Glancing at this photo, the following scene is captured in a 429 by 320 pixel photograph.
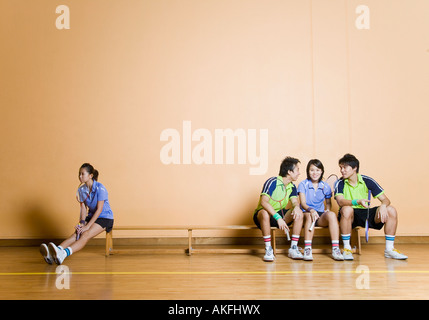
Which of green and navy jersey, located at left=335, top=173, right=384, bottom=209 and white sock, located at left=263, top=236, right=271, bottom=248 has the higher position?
green and navy jersey, located at left=335, top=173, right=384, bottom=209

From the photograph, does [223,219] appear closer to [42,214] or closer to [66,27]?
[42,214]

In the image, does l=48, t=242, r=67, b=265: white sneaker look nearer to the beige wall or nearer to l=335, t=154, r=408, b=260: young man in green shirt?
the beige wall

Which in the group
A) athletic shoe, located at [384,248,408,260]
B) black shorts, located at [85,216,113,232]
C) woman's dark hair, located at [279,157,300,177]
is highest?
woman's dark hair, located at [279,157,300,177]

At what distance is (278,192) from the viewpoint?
3.79 metres

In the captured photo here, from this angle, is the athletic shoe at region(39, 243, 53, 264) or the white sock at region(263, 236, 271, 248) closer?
the athletic shoe at region(39, 243, 53, 264)

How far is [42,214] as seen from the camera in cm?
473

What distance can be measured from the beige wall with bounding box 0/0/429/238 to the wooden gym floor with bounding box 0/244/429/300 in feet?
3.17

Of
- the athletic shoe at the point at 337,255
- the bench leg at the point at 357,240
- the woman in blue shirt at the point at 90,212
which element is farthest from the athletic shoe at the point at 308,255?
the woman in blue shirt at the point at 90,212

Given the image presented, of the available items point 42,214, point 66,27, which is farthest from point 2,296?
point 66,27

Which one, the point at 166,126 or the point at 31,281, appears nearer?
the point at 31,281

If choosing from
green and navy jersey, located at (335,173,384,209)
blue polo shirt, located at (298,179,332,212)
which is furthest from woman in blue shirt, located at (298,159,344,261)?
green and navy jersey, located at (335,173,384,209)

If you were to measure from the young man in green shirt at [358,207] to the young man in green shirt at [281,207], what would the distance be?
1.31ft

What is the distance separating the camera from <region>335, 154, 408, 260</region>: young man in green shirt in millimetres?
3551
